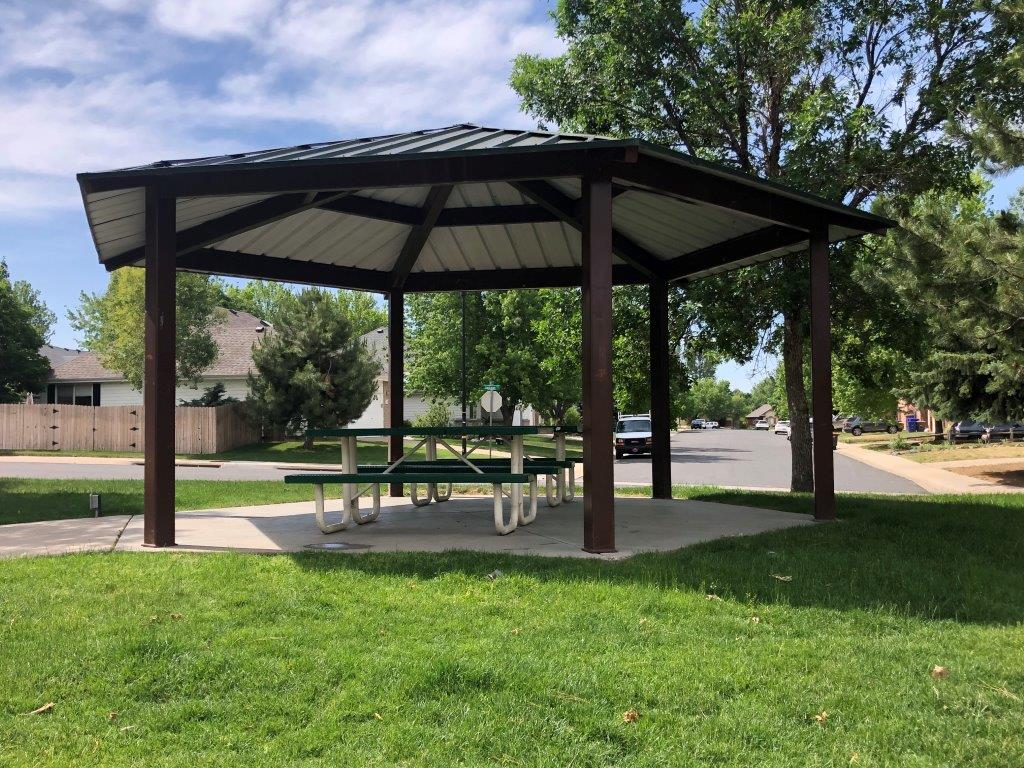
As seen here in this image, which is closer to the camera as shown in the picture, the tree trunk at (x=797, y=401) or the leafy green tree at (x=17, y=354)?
the tree trunk at (x=797, y=401)

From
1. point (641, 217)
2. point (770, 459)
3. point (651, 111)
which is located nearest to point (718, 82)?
point (651, 111)

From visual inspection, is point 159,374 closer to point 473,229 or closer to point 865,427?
point 473,229

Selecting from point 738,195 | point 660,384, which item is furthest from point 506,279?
point 738,195

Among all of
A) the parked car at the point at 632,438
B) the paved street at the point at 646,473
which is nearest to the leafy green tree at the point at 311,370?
the paved street at the point at 646,473

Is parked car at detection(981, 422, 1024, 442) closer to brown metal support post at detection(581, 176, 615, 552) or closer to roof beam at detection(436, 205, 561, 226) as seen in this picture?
roof beam at detection(436, 205, 561, 226)

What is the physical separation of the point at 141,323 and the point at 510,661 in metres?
30.8

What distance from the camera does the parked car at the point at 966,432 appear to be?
140 ft

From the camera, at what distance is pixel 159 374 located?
24.8 ft

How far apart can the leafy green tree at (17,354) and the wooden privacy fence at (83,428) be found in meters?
6.20

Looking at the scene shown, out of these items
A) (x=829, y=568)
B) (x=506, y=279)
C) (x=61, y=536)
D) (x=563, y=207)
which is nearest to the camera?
(x=829, y=568)

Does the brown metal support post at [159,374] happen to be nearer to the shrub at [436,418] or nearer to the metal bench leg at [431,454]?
the metal bench leg at [431,454]

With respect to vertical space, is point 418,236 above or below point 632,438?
above

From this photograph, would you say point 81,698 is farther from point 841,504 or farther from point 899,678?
point 841,504

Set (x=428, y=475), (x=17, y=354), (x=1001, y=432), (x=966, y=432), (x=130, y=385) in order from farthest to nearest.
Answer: (x=966, y=432)
(x=1001, y=432)
(x=130, y=385)
(x=17, y=354)
(x=428, y=475)
